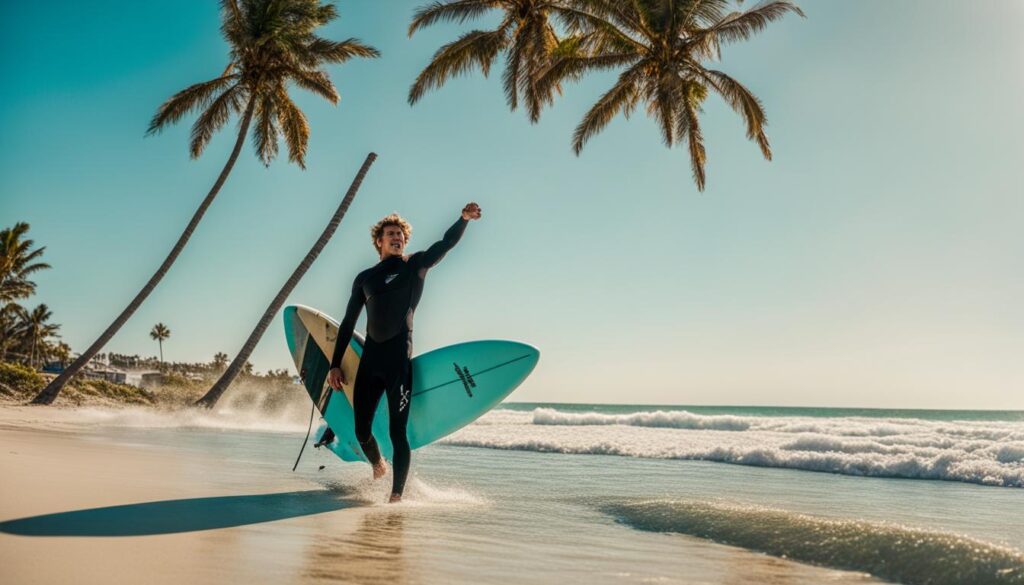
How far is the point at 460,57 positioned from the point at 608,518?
521 inches

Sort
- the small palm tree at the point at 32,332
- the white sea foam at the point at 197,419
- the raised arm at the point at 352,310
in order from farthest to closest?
the small palm tree at the point at 32,332, the white sea foam at the point at 197,419, the raised arm at the point at 352,310

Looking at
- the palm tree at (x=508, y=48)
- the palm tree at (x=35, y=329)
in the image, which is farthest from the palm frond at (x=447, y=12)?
the palm tree at (x=35, y=329)

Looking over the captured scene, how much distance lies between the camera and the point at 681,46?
46.8 feet

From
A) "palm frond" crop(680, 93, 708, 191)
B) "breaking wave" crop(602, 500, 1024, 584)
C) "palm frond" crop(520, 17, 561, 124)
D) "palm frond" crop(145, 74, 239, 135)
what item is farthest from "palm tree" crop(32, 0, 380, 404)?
"breaking wave" crop(602, 500, 1024, 584)

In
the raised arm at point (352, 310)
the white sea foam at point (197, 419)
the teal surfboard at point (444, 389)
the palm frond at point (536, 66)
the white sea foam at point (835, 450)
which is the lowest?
the white sea foam at point (197, 419)

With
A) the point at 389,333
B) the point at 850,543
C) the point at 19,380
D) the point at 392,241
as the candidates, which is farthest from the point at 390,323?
the point at 19,380

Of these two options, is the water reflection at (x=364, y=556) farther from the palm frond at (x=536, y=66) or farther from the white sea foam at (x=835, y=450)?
the palm frond at (x=536, y=66)

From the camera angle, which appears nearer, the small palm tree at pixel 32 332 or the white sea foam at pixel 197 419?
the white sea foam at pixel 197 419

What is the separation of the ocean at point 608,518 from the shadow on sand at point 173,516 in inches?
0.7

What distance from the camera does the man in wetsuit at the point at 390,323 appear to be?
463 centimetres

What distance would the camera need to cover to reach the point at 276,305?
607 inches

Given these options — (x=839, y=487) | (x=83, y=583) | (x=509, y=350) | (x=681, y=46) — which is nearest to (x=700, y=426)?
(x=681, y=46)

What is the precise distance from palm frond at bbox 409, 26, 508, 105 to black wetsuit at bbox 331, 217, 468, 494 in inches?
457

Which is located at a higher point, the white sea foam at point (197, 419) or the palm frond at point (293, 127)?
the palm frond at point (293, 127)
